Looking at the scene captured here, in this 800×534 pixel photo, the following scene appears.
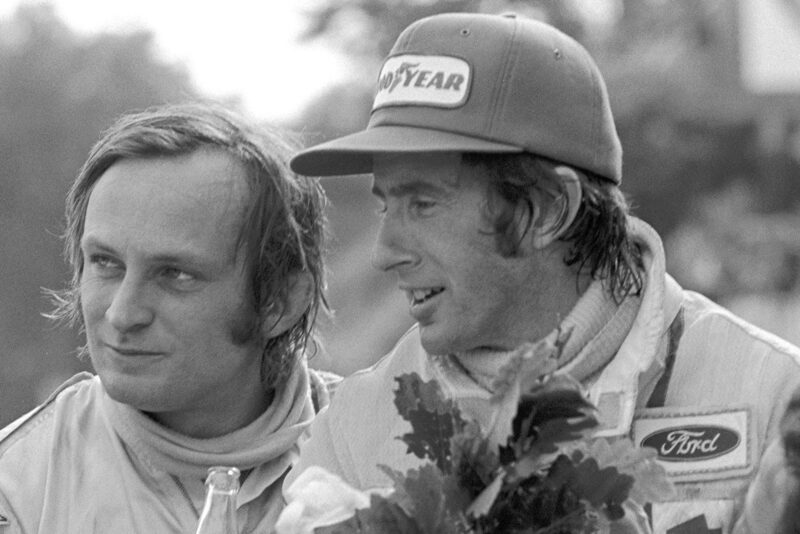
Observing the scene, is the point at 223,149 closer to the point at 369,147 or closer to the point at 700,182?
the point at 369,147

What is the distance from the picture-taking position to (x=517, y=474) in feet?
10.8

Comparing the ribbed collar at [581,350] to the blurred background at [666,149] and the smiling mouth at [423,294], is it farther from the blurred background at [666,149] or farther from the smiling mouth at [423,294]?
the blurred background at [666,149]

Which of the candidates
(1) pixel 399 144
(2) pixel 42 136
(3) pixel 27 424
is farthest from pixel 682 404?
(2) pixel 42 136

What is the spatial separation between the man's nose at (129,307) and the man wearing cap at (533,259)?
0.65 m

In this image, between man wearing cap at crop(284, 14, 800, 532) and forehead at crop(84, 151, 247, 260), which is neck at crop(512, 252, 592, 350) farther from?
forehead at crop(84, 151, 247, 260)

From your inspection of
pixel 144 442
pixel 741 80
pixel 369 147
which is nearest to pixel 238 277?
pixel 144 442

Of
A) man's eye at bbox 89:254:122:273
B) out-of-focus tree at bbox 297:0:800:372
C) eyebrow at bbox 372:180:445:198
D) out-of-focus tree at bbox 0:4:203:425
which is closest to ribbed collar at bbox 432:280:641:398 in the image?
eyebrow at bbox 372:180:445:198

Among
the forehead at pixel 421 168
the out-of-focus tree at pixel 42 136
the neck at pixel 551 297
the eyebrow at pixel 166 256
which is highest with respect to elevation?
the forehead at pixel 421 168

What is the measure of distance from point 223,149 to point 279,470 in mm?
857

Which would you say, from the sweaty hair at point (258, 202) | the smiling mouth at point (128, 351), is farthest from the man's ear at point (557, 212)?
the smiling mouth at point (128, 351)

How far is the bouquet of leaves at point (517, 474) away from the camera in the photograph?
10.8ft

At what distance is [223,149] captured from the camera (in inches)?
204

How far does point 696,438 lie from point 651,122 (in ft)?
58.9

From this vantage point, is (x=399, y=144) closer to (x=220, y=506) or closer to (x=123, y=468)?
(x=220, y=506)
